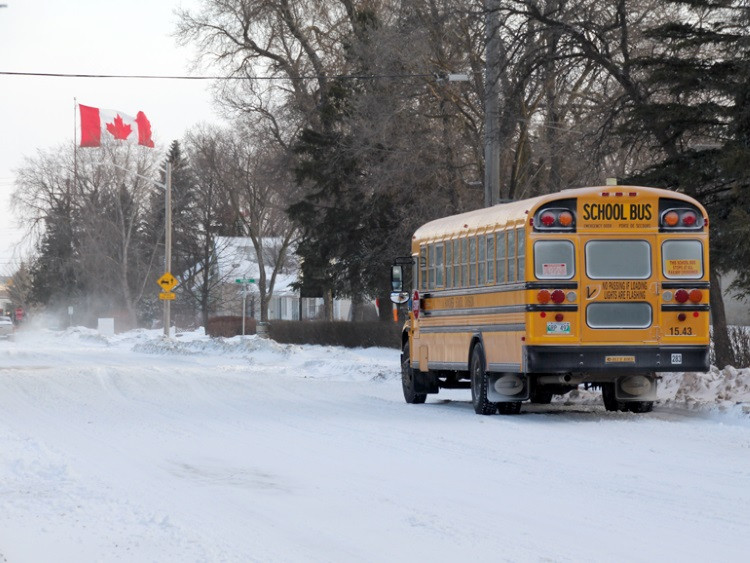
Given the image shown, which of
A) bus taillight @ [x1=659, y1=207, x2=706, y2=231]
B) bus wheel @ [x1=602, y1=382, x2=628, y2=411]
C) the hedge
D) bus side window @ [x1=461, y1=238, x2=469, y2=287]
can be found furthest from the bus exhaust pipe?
the hedge

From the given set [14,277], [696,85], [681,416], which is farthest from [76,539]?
[14,277]

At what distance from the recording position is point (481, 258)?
1939 centimetres

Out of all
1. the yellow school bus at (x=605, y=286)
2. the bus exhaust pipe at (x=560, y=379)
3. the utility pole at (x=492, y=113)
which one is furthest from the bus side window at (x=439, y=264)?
the utility pole at (x=492, y=113)

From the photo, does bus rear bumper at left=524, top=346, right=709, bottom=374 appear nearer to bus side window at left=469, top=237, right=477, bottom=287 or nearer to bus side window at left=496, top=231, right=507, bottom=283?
bus side window at left=496, top=231, right=507, bottom=283

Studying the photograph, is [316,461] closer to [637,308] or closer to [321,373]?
[637,308]

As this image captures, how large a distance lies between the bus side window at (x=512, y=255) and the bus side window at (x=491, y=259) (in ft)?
2.36

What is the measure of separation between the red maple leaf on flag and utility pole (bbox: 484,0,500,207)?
29945mm

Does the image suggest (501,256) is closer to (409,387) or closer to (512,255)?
(512,255)

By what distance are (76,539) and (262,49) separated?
46364 mm

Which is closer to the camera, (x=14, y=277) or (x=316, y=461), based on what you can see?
(x=316, y=461)

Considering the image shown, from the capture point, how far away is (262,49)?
53750 millimetres

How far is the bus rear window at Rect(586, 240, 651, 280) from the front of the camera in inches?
688

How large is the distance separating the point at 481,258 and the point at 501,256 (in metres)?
0.91

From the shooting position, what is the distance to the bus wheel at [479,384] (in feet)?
61.6
